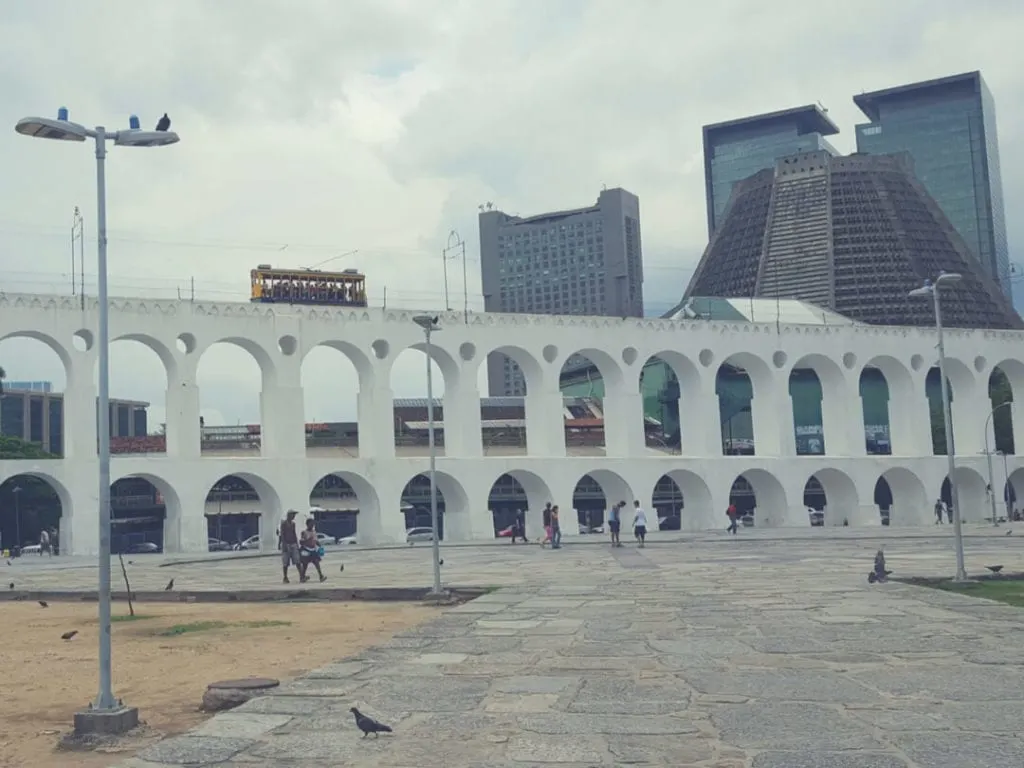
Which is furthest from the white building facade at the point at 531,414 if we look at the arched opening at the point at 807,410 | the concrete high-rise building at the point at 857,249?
the concrete high-rise building at the point at 857,249

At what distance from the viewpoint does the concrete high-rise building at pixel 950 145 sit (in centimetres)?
14650

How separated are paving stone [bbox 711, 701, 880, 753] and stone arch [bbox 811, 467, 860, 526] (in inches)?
1743

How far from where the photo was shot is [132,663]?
Result: 547 inches

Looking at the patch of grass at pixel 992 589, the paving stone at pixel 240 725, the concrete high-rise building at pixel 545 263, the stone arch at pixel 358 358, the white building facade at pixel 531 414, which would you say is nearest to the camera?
the paving stone at pixel 240 725

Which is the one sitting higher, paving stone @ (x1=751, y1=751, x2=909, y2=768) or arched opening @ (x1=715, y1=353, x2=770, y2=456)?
arched opening @ (x1=715, y1=353, x2=770, y2=456)

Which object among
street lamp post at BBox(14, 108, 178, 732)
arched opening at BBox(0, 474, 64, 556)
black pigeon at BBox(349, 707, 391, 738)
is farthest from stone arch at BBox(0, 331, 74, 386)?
black pigeon at BBox(349, 707, 391, 738)

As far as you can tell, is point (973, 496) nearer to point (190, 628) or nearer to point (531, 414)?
point (531, 414)

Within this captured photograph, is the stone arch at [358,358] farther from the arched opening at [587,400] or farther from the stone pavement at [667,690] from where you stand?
the stone pavement at [667,690]

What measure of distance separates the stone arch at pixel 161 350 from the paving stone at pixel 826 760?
3597 cm

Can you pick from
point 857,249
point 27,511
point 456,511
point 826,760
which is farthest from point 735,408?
point 826,760

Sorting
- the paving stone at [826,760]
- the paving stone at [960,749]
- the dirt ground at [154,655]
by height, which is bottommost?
the paving stone at [960,749]

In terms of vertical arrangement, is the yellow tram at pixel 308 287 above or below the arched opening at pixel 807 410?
above

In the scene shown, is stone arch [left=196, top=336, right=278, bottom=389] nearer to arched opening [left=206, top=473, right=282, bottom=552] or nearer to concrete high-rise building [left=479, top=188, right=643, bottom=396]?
arched opening [left=206, top=473, right=282, bottom=552]

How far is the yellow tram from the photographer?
45.5 m
